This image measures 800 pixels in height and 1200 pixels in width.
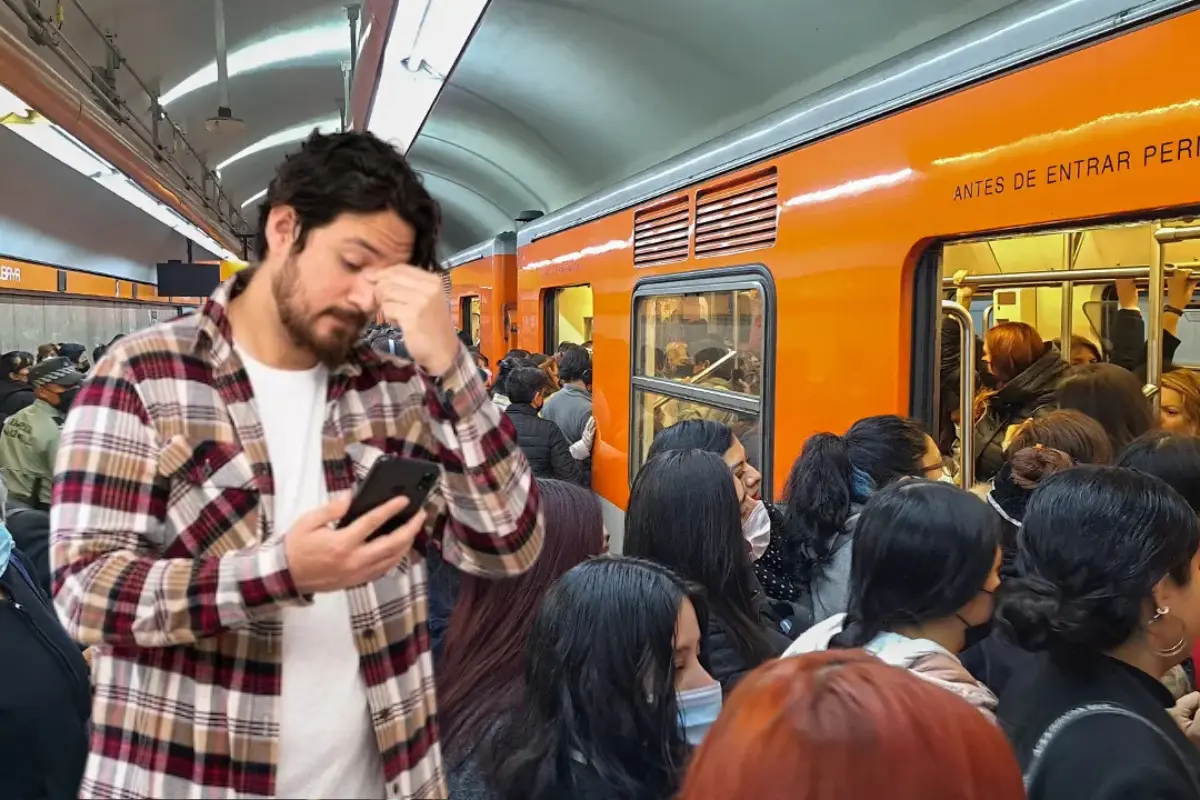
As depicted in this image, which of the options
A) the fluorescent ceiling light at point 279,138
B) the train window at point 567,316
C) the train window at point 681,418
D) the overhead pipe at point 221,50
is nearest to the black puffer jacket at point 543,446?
the train window at point 681,418

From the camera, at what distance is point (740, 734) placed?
3.15 feet

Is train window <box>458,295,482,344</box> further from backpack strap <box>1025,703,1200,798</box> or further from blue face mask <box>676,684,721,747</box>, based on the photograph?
backpack strap <box>1025,703,1200,798</box>

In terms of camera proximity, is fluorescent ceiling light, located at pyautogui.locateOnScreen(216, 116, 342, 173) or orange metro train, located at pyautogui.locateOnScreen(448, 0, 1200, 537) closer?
orange metro train, located at pyautogui.locateOnScreen(448, 0, 1200, 537)

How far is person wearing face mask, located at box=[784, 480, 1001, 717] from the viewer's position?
1806 millimetres

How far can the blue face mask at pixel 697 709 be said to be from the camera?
166cm

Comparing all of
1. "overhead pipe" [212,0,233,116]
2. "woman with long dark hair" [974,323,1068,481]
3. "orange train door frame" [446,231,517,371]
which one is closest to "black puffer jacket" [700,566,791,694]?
"woman with long dark hair" [974,323,1068,481]

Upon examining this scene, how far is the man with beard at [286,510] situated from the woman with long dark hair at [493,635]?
0.42 metres

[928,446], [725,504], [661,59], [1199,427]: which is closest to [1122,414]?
[1199,427]

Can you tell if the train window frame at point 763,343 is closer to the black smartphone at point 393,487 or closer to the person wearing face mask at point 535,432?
the person wearing face mask at point 535,432

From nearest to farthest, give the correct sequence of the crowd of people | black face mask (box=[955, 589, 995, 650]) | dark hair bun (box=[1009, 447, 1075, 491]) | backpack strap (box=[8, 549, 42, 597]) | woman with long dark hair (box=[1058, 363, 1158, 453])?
the crowd of people < black face mask (box=[955, 589, 995, 650]) < backpack strap (box=[8, 549, 42, 597]) < dark hair bun (box=[1009, 447, 1075, 491]) < woman with long dark hair (box=[1058, 363, 1158, 453])

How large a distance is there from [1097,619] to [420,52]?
11.4ft

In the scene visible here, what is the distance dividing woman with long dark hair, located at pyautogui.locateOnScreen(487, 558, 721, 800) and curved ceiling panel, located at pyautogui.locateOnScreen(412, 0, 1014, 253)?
468cm

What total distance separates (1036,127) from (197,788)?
87.1 inches

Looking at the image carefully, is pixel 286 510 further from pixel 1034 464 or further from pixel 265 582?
pixel 1034 464
